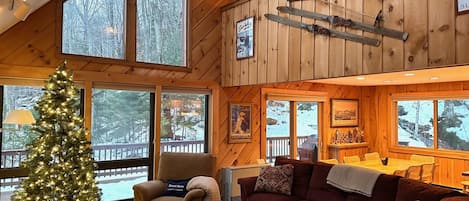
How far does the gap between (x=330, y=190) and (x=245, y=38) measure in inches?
106

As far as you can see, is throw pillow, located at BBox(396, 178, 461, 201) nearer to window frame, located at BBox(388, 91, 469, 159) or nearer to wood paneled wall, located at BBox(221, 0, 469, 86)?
wood paneled wall, located at BBox(221, 0, 469, 86)

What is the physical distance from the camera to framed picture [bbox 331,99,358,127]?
780 cm

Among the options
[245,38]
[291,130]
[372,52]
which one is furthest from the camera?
[291,130]

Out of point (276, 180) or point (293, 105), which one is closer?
point (276, 180)

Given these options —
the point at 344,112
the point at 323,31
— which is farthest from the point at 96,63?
the point at 344,112

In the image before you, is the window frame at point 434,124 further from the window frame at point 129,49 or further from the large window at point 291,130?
the window frame at point 129,49

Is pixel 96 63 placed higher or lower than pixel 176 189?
higher

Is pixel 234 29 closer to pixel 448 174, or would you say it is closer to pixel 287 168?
pixel 287 168

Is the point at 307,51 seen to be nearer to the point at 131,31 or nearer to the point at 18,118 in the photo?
the point at 131,31

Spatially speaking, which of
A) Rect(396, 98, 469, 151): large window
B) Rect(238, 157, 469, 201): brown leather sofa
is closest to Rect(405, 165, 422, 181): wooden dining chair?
Rect(396, 98, 469, 151): large window

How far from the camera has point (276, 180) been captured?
4777 mm

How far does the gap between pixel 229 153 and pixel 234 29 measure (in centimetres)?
216

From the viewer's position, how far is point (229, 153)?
6.34 meters

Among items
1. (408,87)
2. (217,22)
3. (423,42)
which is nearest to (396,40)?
(423,42)
